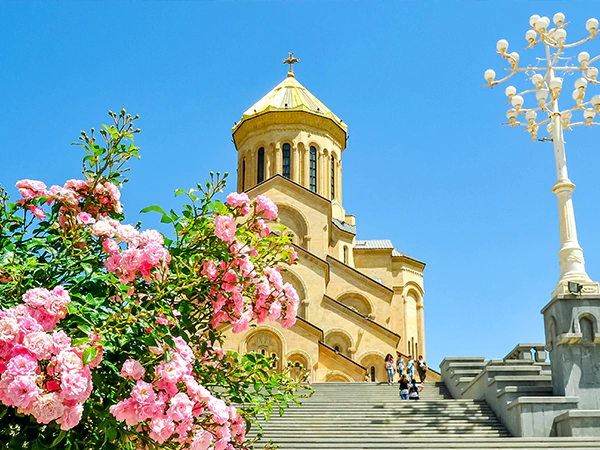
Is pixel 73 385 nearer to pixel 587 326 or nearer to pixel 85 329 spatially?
pixel 85 329

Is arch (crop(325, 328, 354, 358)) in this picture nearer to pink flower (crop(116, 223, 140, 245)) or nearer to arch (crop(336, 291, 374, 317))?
arch (crop(336, 291, 374, 317))

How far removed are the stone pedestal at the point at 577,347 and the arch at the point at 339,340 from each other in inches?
517

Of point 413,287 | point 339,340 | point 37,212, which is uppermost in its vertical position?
point 413,287

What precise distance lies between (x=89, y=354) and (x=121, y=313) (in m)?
0.46

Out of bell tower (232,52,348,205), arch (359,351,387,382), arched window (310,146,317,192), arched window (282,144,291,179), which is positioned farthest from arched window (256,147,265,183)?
arch (359,351,387,382)

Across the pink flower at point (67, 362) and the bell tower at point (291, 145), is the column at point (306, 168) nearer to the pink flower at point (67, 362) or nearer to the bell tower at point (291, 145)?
the bell tower at point (291, 145)

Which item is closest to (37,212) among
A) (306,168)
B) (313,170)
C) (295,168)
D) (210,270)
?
(210,270)

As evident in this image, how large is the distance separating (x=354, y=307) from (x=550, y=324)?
1634cm

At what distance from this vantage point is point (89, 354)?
159 inches

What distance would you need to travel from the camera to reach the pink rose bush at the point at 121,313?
408 centimetres

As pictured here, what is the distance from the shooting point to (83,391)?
3994 mm

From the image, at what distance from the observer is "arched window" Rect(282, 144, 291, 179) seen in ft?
105

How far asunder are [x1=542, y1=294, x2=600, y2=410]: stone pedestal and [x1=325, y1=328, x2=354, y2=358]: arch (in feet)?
43.1

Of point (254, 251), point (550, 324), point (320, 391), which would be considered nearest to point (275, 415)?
point (320, 391)
